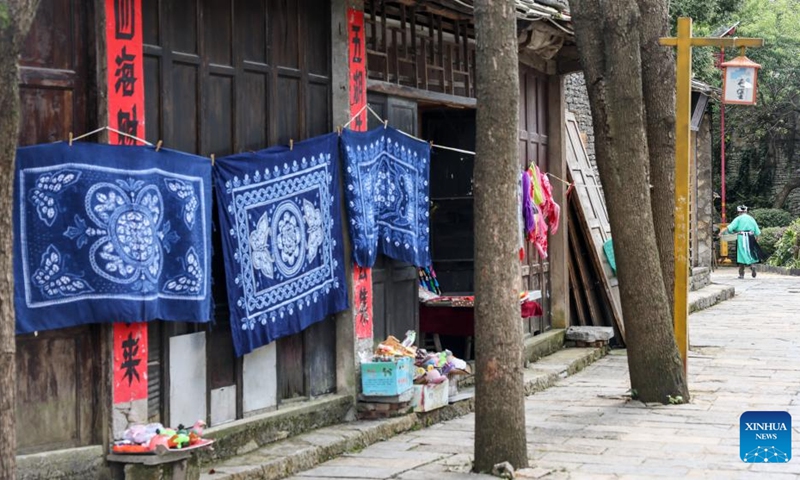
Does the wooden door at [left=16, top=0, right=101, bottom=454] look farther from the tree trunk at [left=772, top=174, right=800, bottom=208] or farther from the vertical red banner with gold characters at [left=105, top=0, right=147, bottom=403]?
the tree trunk at [left=772, top=174, right=800, bottom=208]

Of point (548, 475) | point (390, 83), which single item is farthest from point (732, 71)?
point (548, 475)

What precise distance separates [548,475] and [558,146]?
8644 millimetres

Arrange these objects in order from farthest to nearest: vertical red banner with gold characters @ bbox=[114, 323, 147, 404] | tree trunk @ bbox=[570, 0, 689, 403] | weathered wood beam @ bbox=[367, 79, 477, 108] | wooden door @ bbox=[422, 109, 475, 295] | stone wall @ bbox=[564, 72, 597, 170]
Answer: stone wall @ bbox=[564, 72, 597, 170] → wooden door @ bbox=[422, 109, 475, 295] → tree trunk @ bbox=[570, 0, 689, 403] → weathered wood beam @ bbox=[367, 79, 477, 108] → vertical red banner with gold characters @ bbox=[114, 323, 147, 404]

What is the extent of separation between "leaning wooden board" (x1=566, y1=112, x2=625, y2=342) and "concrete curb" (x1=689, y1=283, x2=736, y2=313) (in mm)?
5494

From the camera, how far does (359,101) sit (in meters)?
10.7

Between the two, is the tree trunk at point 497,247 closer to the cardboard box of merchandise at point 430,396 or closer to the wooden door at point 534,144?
the cardboard box of merchandise at point 430,396

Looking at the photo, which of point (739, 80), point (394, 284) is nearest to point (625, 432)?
point (394, 284)

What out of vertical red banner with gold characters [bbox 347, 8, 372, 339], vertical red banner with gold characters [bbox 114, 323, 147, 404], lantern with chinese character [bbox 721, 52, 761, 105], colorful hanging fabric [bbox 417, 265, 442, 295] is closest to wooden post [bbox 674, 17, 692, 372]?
lantern with chinese character [bbox 721, 52, 761, 105]

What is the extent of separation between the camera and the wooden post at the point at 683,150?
1197 centimetres

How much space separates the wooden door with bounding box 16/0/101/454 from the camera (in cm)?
718

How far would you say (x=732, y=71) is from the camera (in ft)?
43.8

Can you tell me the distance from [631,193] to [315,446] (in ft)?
14.4

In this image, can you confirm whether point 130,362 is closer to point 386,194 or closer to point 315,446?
point 315,446

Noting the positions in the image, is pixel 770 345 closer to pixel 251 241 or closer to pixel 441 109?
pixel 441 109
